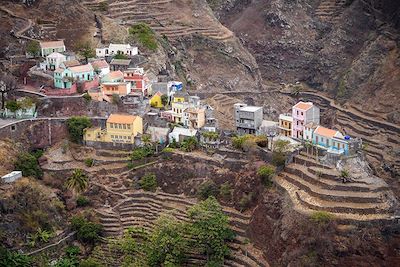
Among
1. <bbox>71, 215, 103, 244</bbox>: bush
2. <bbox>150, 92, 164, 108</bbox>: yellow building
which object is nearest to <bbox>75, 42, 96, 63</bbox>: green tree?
<bbox>150, 92, 164, 108</bbox>: yellow building

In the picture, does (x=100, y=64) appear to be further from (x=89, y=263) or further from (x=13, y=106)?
(x=89, y=263)

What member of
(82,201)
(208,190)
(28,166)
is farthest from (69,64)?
(208,190)

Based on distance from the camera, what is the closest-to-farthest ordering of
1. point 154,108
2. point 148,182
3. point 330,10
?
point 148,182, point 154,108, point 330,10

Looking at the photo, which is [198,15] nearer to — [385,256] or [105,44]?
[105,44]

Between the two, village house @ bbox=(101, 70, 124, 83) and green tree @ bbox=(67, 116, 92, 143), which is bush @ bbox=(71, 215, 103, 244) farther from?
village house @ bbox=(101, 70, 124, 83)

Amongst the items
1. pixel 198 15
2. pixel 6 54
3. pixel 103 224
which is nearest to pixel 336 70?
pixel 198 15

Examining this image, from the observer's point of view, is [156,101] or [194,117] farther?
[156,101]
